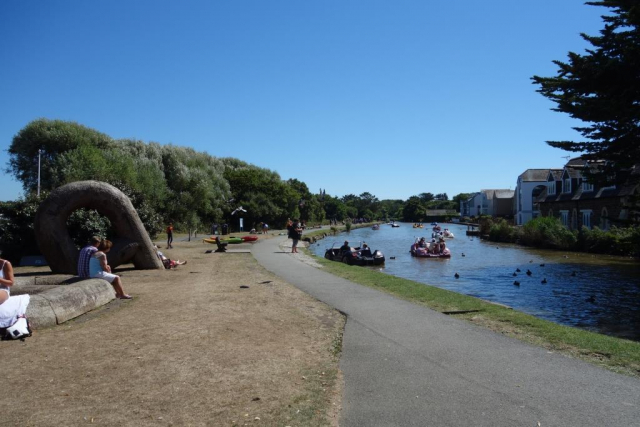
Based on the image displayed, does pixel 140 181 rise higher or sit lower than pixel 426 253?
higher

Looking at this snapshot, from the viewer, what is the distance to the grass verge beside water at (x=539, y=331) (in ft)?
21.7

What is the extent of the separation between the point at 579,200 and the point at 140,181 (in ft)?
128

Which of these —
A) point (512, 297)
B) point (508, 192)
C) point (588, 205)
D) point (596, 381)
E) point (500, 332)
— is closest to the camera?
point (596, 381)

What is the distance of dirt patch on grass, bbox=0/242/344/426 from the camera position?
4.55 metres

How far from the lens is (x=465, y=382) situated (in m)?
5.54

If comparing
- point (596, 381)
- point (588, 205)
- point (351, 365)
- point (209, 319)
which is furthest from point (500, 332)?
point (588, 205)

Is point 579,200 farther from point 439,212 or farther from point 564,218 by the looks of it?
point 439,212

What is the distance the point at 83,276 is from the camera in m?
11.0

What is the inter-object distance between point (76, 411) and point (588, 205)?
46.2 m

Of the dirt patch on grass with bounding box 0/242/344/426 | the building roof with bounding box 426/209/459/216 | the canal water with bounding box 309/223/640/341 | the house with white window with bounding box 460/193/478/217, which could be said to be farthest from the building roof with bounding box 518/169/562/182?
the building roof with bounding box 426/209/459/216

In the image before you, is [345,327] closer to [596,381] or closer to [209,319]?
[209,319]

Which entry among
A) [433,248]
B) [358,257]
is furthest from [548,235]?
[358,257]

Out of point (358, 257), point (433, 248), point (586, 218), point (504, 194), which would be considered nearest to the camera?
point (358, 257)

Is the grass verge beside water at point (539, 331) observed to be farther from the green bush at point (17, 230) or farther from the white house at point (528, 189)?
the white house at point (528, 189)
